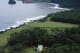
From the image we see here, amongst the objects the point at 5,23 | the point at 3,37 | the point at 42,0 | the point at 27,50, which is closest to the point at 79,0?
the point at 42,0

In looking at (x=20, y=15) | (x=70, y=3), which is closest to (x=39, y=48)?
(x=20, y=15)

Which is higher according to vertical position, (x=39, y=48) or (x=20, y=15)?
(x=39, y=48)

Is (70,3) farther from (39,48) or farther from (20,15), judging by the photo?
(39,48)

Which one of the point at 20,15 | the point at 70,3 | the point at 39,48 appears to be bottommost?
the point at 70,3

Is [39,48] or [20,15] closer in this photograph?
[39,48]

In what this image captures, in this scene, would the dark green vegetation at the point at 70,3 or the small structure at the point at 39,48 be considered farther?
the dark green vegetation at the point at 70,3

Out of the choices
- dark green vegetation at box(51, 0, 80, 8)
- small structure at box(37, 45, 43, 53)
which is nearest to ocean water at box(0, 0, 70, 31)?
dark green vegetation at box(51, 0, 80, 8)

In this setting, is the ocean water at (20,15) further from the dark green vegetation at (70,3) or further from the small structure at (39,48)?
the small structure at (39,48)

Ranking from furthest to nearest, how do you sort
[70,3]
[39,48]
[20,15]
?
[70,3]
[20,15]
[39,48]

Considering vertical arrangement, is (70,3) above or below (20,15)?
below

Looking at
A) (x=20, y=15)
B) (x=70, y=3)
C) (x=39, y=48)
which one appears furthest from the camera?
(x=70, y=3)

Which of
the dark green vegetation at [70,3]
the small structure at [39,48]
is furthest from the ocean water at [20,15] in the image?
the small structure at [39,48]
